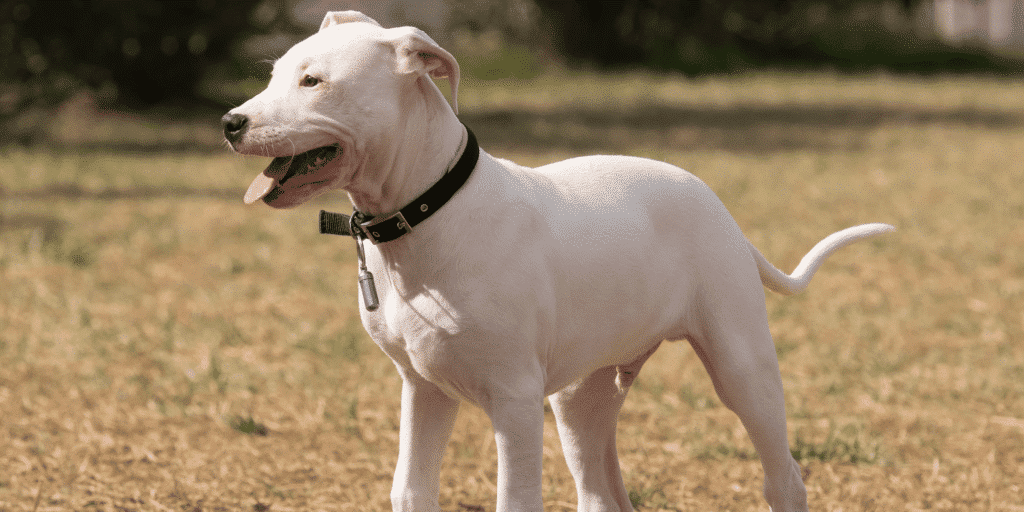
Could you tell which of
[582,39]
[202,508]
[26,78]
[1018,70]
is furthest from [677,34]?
[202,508]

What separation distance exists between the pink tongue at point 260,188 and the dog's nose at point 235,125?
119 millimetres

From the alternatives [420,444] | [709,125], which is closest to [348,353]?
[420,444]

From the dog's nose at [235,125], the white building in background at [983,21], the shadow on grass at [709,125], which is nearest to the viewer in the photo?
the dog's nose at [235,125]

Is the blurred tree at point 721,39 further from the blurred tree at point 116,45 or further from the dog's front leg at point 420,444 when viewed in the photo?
the dog's front leg at point 420,444

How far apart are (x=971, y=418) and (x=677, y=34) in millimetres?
19801

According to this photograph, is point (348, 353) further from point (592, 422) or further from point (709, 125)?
point (709, 125)

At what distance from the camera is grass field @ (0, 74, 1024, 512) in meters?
4.46

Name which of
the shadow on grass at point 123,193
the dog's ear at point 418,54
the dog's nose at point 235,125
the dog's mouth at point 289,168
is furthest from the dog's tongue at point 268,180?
the shadow on grass at point 123,193

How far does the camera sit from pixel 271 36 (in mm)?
15102

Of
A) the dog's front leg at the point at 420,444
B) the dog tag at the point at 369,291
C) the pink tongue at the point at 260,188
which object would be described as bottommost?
the dog's front leg at the point at 420,444

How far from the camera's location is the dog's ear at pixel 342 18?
2.86m

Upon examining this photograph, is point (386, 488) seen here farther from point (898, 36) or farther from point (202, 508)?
point (898, 36)

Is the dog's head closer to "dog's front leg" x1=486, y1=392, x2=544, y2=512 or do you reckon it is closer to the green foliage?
"dog's front leg" x1=486, y1=392, x2=544, y2=512

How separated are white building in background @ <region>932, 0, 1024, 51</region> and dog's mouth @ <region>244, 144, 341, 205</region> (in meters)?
29.4
